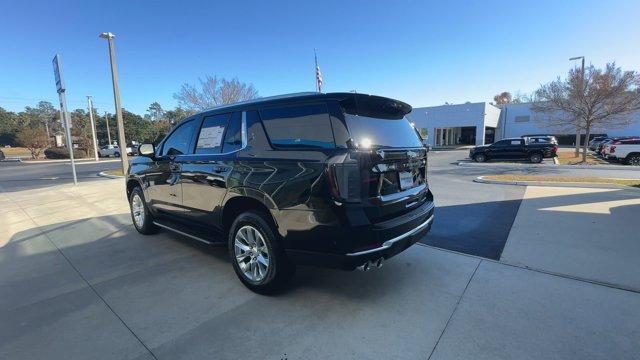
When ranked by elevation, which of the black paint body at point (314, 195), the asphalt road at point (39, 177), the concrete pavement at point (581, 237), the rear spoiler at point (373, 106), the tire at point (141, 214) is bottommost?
the asphalt road at point (39, 177)

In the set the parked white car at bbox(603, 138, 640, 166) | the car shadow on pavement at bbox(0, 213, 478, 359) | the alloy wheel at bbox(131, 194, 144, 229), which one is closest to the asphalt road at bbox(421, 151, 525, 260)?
the car shadow on pavement at bbox(0, 213, 478, 359)

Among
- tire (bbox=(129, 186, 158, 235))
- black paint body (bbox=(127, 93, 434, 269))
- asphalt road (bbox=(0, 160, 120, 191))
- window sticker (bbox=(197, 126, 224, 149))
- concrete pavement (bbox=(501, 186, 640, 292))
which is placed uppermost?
window sticker (bbox=(197, 126, 224, 149))

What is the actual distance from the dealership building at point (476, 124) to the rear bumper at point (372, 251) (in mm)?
41922

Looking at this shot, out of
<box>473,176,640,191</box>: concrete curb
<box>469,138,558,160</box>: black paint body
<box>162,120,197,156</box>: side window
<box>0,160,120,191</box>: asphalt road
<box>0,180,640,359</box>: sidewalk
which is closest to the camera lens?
<box>0,180,640,359</box>: sidewalk

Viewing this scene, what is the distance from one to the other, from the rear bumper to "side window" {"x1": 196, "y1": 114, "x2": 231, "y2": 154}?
5.38 ft

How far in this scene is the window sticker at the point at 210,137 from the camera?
150 inches

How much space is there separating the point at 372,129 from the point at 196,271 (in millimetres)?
2694

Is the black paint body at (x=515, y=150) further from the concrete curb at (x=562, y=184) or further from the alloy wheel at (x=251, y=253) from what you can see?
the alloy wheel at (x=251, y=253)

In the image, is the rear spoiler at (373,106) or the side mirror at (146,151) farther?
the side mirror at (146,151)

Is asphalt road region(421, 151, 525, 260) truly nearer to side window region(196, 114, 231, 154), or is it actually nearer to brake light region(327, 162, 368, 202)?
brake light region(327, 162, 368, 202)

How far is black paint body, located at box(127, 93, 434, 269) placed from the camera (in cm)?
271

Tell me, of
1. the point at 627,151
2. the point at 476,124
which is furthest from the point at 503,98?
the point at 627,151

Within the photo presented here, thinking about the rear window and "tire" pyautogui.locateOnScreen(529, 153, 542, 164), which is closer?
the rear window

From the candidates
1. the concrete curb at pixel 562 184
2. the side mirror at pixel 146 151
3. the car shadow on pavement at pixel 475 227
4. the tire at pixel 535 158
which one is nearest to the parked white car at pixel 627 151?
the tire at pixel 535 158
